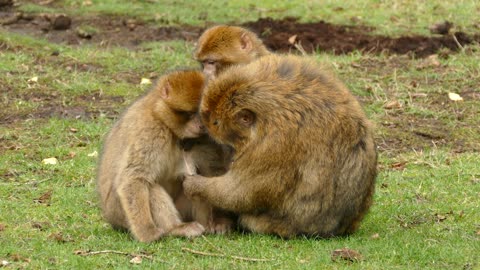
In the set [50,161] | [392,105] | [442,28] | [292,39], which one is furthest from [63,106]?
[442,28]

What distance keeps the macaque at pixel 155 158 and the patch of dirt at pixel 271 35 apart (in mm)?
7365

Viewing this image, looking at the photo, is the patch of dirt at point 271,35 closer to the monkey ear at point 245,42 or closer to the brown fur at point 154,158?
the monkey ear at point 245,42

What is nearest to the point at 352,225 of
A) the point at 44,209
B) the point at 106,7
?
the point at 44,209

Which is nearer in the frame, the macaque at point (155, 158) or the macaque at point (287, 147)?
the macaque at point (287, 147)

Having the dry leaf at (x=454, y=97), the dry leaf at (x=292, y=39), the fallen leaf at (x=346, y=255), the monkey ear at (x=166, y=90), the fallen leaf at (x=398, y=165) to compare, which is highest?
the monkey ear at (x=166, y=90)

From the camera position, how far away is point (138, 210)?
6887mm

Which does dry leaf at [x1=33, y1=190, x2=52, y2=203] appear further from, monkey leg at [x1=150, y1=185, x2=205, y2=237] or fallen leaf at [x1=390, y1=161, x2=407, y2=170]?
fallen leaf at [x1=390, y1=161, x2=407, y2=170]

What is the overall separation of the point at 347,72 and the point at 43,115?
395 centimetres

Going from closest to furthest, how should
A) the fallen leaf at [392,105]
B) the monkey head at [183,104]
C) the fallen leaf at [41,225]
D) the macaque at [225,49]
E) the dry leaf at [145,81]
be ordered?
the monkey head at [183,104] → the fallen leaf at [41,225] → the macaque at [225,49] → the fallen leaf at [392,105] → the dry leaf at [145,81]

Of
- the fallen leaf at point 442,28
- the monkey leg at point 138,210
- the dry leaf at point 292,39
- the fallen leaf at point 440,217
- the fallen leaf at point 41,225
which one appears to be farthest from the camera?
the fallen leaf at point 442,28

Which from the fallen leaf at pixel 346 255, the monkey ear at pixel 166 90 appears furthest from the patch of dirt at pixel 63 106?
the fallen leaf at pixel 346 255

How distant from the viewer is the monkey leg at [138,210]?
270 inches

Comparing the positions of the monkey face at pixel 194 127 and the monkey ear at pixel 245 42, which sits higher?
the monkey ear at pixel 245 42

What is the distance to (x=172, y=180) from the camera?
288 inches
